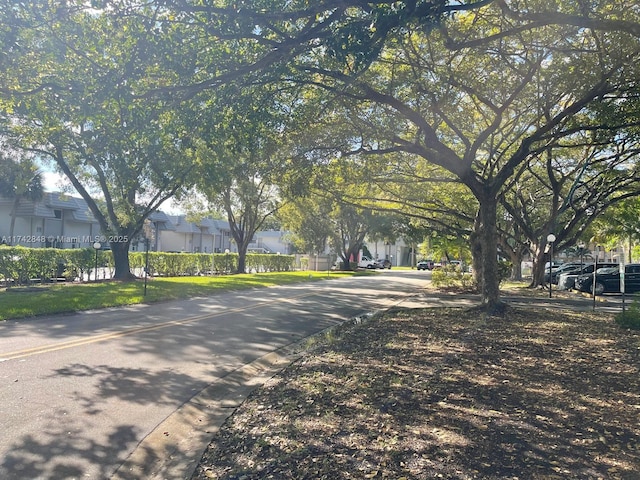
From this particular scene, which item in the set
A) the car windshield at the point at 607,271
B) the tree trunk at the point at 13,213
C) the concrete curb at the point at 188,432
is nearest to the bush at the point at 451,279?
the car windshield at the point at 607,271

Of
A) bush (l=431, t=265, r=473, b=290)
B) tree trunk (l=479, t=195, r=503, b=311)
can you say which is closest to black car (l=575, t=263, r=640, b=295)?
bush (l=431, t=265, r=473, b=290)

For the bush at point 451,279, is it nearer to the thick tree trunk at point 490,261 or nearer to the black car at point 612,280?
the black car at point 612,280

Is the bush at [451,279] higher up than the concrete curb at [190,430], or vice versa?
the bush at [451,279]

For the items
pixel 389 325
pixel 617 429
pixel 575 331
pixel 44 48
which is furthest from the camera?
pixel 389 325

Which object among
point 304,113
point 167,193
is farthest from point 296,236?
point 304,113

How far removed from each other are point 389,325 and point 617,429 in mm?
6979

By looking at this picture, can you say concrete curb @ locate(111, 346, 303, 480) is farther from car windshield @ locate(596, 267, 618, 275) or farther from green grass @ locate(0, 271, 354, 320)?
car windshield @ locate(596, 267, 618, 275)

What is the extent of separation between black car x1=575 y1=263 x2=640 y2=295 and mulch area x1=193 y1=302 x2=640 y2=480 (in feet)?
53.6

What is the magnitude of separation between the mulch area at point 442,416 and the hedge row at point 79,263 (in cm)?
1620

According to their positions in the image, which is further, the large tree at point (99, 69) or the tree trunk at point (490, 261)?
the tree trunk at point (490, 261)

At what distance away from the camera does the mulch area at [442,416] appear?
3830 millimetres

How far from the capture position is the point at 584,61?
11406 mm

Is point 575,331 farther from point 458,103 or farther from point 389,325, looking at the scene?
point 458,103

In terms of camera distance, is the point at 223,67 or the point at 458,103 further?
the point at 458,103
